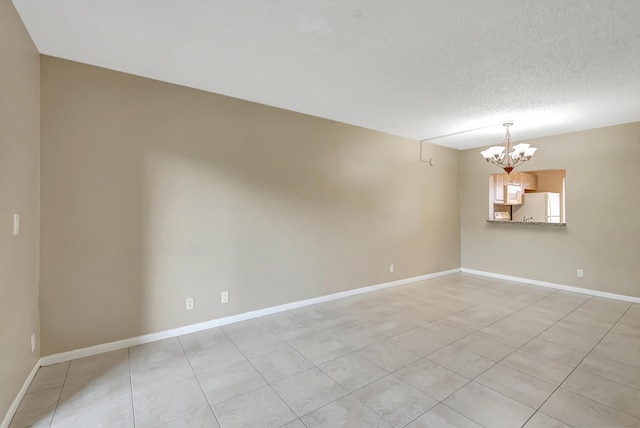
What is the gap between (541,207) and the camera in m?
5.74

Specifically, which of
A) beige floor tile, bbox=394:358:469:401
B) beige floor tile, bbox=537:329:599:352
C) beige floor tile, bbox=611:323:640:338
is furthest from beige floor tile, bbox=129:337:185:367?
beige floor tile, bbox=611:323:640:338

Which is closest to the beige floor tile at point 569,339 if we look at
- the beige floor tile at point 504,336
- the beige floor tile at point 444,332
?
the beige floor tile at point 504,336

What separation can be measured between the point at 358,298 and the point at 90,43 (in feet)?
12.8

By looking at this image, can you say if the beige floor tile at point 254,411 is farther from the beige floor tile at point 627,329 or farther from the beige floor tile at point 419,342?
the beige floor tile at point 627,329

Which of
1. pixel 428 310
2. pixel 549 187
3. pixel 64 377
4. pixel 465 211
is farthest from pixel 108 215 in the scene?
pixel 549 187

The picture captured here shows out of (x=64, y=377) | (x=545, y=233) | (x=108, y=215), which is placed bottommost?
(x=64, y=377)

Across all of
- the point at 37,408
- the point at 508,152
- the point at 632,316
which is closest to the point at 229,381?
the point at 37,408

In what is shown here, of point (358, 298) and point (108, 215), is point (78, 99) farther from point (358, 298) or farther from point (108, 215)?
point (358, 298)

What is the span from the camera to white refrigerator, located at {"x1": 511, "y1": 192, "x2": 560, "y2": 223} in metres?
5.68

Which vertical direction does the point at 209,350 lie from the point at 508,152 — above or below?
below

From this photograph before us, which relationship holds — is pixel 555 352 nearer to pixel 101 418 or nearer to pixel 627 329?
pixel 627 329

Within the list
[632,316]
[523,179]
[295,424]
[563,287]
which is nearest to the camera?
[295,424]

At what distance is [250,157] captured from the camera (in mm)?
3312

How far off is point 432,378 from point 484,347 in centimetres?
85
